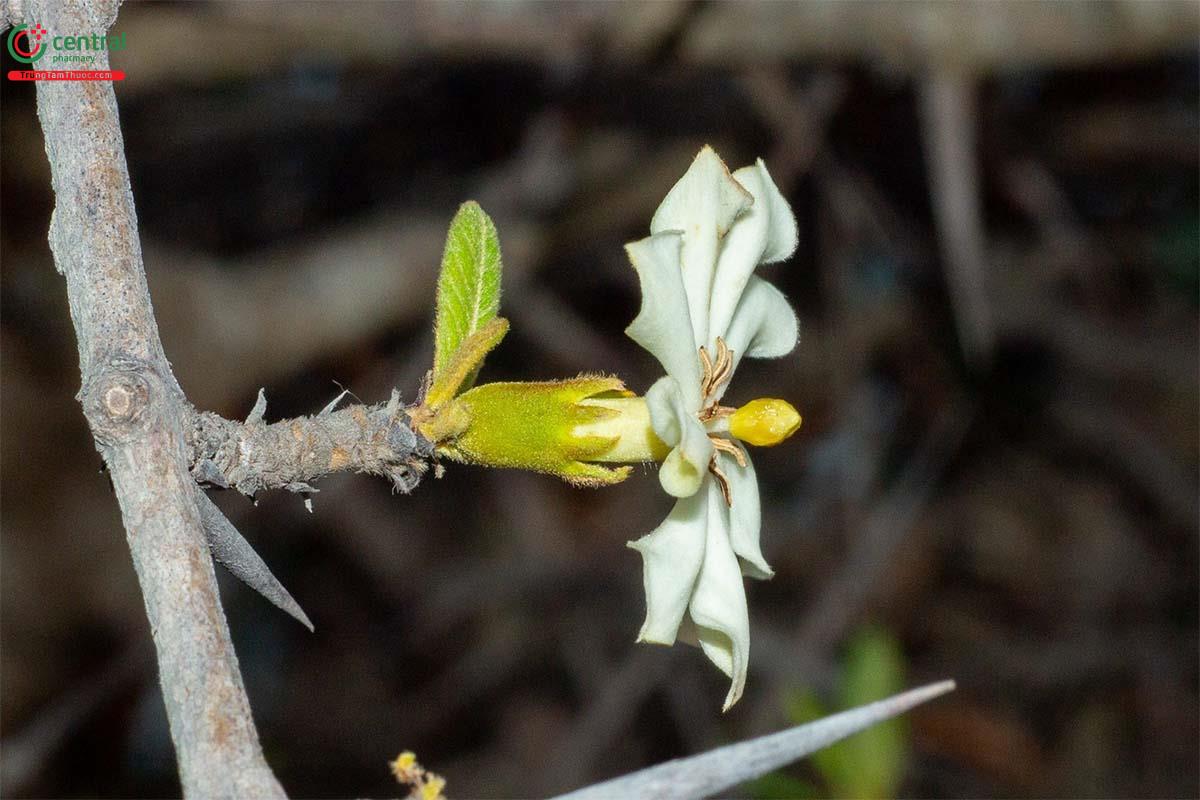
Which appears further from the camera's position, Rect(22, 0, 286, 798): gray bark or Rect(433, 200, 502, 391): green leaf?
Rect(433, 200, 502, 391): green leaf

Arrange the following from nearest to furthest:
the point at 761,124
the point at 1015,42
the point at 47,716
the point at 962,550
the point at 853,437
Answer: the point at 1015,42 < the point at 47,716 < the point at 761,124 < the point at 853,437 < the point at 962,550

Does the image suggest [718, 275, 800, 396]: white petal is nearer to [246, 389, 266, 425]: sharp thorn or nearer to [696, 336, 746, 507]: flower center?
[696, 336, 746, 507]: flower center

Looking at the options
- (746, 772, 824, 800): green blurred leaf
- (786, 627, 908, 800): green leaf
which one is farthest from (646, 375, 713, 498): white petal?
(746, 772, 824, 800): green blurred leaf

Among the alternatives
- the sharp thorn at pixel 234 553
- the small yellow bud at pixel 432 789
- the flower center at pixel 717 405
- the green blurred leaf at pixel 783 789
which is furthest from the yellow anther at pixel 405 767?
the green blurred leaf at pixel 783 789

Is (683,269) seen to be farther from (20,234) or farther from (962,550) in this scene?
(962,550)

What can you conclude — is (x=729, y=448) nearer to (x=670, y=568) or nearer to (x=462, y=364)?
(x=670, y=568)

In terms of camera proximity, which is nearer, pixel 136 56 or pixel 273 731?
pixel 136 56

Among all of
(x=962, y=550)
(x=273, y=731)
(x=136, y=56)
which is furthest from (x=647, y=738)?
(x=136, y=56)
